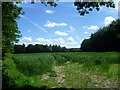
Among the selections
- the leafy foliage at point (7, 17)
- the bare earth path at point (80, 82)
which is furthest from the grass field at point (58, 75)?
the leafy foliage at point (7, 17)

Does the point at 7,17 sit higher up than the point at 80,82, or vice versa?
the point at 7,17

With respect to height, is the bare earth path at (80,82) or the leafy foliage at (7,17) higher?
the leafy foliage at (7,17)

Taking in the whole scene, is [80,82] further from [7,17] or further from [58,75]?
[7,17]

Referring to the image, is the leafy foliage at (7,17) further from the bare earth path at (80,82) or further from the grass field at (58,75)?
the bare earth path at (80,82)

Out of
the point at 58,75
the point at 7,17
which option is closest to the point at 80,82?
the point at 58,75

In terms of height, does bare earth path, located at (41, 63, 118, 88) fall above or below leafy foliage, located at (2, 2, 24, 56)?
below

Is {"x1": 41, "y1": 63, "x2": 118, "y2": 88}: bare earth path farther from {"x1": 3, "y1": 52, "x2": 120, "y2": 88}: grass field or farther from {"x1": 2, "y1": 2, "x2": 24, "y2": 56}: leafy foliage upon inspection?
{"x1": 2, "y1": 2, "x2": 24, "y2": 56}: leafy foliage

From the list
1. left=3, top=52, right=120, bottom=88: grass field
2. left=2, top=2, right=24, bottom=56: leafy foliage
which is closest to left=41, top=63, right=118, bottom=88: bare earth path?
left=3, top=52, right=120, bottom=88: grass field

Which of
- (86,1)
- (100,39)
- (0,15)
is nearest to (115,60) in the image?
(86,1)

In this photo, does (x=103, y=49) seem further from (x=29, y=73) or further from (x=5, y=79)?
(x=5, y=79)

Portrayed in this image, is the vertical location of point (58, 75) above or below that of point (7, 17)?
below

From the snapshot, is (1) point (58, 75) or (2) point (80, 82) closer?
(2) point (80, 82)

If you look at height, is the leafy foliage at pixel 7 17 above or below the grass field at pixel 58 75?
above

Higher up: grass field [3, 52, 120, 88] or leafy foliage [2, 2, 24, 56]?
leafy foliage [2, 2, 24, 56]
